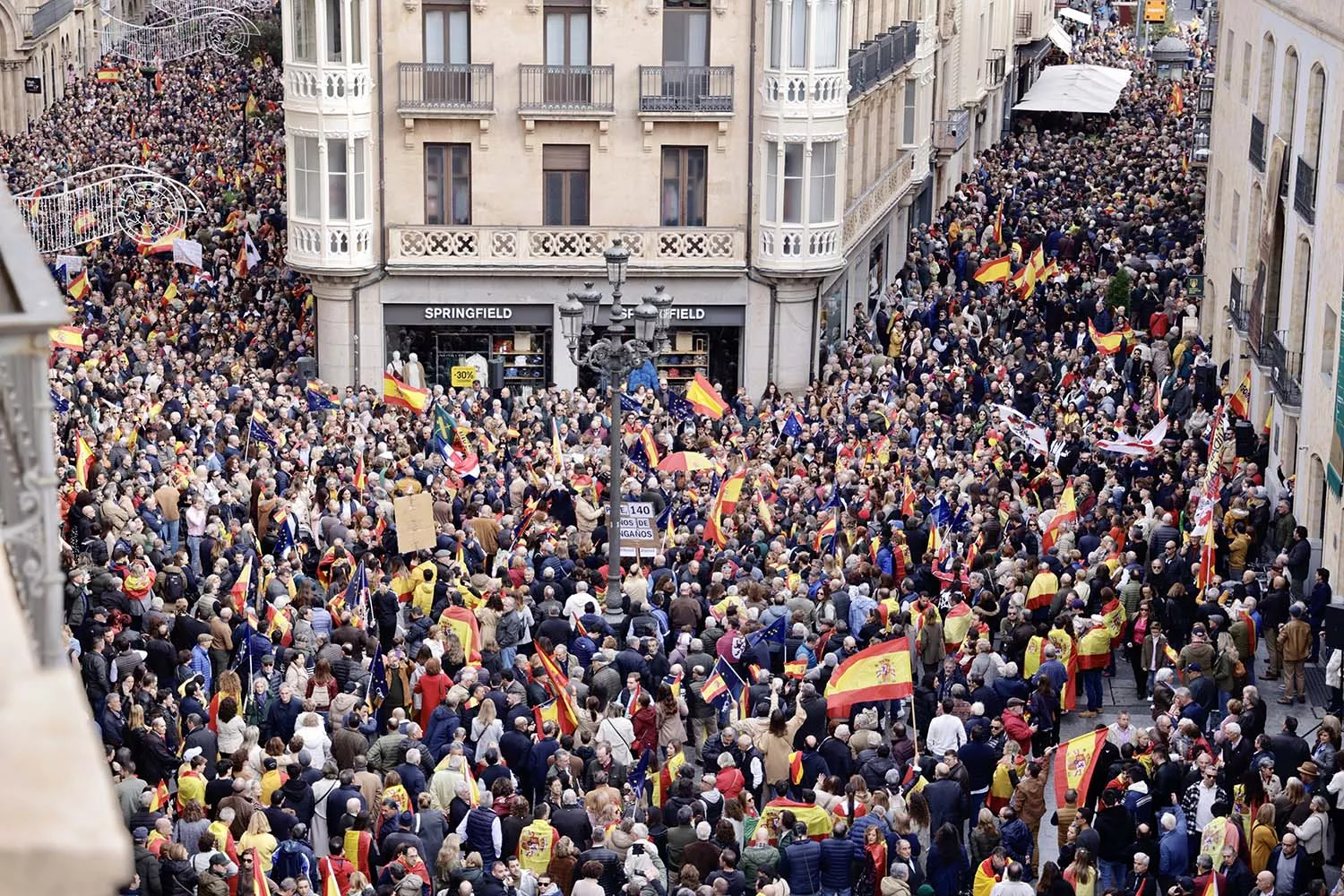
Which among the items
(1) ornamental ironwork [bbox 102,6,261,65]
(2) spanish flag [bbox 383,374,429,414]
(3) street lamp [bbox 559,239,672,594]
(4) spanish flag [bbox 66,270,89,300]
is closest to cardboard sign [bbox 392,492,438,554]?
(3) street lamp [bbox 559,239,672,594]

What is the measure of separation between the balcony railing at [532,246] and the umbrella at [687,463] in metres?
9.92

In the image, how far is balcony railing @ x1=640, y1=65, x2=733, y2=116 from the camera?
39844 mm

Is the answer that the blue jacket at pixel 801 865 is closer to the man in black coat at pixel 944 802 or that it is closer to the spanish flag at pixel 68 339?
the man in black coat at pixel 944 802

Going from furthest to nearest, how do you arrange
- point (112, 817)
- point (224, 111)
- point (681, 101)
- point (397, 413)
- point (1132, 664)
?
point (224, 111) < point (681, 101) < point (397, 413) < point (1132, 664) < point (112, 817)

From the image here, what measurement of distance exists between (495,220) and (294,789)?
76.0 feet

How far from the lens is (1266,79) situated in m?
37.2

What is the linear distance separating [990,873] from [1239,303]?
69.6ft

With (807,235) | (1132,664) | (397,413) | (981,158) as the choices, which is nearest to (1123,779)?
(1132,664)

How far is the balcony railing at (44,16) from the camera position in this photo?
7550cm

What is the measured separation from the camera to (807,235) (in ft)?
133

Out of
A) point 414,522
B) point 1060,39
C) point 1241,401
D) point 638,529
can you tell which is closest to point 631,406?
point 1241,401

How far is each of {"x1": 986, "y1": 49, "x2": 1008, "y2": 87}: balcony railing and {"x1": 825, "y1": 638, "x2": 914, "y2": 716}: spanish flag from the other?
4948cm

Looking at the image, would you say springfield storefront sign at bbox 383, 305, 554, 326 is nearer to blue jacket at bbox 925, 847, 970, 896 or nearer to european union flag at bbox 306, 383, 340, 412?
european union flag at bbox 306, 383, 340, 412

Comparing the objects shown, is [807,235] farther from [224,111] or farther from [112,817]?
[112,817]
